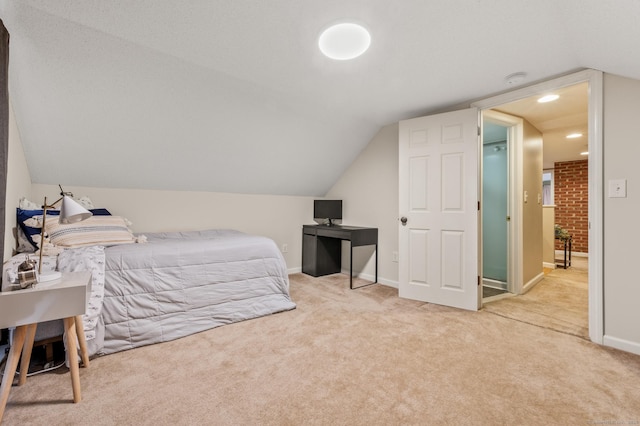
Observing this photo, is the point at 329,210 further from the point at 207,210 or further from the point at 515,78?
the point at 515,78

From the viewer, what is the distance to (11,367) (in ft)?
4.24

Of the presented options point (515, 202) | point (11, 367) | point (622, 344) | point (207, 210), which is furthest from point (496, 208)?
point (11, 367)

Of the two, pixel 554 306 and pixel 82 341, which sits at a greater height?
pixel 82 341

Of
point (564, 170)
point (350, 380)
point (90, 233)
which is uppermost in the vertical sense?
point (564, 170)

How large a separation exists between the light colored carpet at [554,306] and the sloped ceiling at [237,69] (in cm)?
195

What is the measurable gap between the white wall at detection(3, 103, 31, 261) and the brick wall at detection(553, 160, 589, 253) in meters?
8.07

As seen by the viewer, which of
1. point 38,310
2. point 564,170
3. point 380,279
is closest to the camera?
point 38,310

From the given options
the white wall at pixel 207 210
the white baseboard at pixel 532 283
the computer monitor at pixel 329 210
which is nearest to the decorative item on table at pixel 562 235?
the white baseboard at pixel 532 283

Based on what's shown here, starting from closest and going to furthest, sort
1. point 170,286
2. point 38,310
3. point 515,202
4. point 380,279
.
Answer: point 38,310, point 170,286, point 515,202, point 380,279

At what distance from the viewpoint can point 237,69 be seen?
2.22 meters

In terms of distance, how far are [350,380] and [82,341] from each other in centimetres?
156

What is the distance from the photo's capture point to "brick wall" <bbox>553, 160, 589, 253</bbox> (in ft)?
19.1

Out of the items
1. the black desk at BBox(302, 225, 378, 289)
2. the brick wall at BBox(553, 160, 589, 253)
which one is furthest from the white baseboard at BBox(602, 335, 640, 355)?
the brick wall at BBox(553, 160, 589, 253)

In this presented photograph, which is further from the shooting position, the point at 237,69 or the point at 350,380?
the point at 237,69
